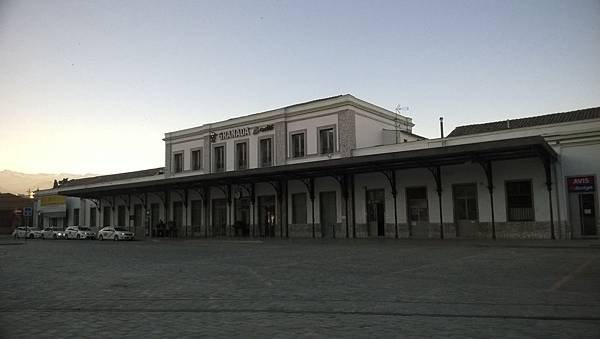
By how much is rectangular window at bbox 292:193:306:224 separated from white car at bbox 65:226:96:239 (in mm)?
21100

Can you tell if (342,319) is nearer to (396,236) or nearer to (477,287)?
(477,287)

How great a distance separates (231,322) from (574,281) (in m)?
7.81

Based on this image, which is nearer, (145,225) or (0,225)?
(145,225)

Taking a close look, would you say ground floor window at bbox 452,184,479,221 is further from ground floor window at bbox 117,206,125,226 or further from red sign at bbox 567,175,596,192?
ground floor window at bbox 117,206,125,226

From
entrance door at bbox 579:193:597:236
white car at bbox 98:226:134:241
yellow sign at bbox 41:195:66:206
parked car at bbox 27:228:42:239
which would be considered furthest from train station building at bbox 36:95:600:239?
yellow sign at bbox 41:195:66:206

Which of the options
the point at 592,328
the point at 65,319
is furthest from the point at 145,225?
the point at 592,328

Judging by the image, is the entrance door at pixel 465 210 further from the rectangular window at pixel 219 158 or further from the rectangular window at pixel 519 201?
the rectangular window at pixel 219 158

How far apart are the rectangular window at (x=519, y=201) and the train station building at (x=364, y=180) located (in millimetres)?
51

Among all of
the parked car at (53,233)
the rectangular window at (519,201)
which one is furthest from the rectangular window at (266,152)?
the parked car at (53,233)

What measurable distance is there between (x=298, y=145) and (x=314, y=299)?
27355 millimetres

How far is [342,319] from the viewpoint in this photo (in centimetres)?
761

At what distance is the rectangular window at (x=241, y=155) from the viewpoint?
129ft

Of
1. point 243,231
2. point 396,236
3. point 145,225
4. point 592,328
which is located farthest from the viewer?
point 145,225

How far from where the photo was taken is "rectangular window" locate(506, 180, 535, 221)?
2597 centimetres
